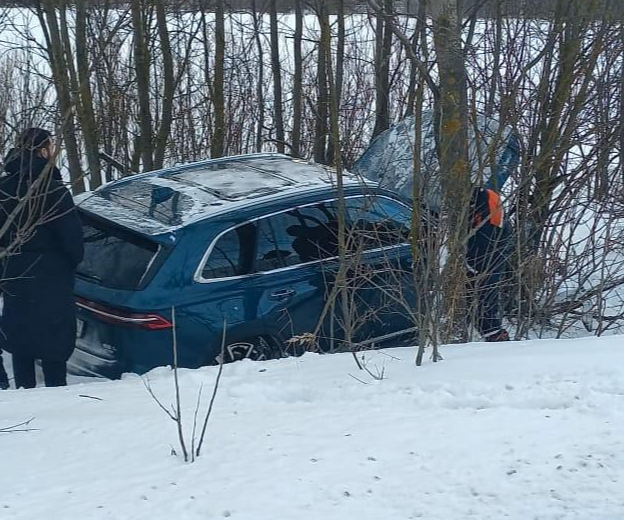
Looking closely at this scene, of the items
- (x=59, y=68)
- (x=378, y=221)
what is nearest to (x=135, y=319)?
(x=378, y=221)

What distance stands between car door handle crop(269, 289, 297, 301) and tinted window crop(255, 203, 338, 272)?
0.56ft

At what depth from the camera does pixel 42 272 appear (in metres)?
5.45

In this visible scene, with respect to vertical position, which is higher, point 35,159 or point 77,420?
point 35,159

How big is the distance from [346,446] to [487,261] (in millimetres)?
2814

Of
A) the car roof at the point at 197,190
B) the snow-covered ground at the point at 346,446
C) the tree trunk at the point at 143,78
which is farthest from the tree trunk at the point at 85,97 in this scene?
the snow-covered ground at the point at 346,446

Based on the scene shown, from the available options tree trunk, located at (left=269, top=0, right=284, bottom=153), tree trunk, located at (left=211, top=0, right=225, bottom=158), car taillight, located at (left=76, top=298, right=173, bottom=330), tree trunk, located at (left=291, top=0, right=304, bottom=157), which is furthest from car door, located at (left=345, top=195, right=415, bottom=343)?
tree trunk, located at (left=269, top=0, right=284, bottom=153)

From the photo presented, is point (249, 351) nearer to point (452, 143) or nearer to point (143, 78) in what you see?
point (452, 143)

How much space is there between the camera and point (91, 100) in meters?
9.17

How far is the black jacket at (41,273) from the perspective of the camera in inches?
211

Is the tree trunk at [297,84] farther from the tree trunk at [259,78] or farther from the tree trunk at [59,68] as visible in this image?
the tree trunk at [59,68]

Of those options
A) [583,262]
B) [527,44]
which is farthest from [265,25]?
[583,262]

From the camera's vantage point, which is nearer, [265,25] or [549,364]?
[549,364]

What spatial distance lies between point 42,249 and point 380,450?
8.87 ft

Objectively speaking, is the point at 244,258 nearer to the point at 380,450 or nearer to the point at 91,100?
the point at 380,450
